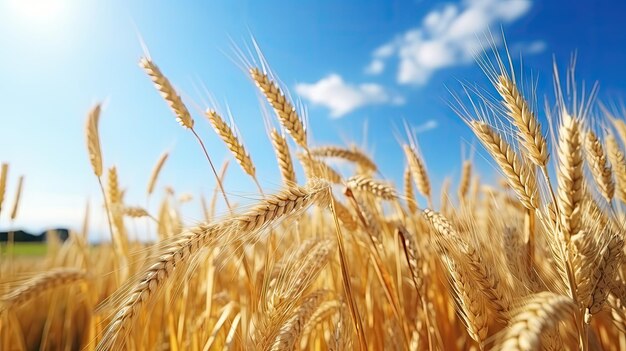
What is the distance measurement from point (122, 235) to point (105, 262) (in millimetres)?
2305

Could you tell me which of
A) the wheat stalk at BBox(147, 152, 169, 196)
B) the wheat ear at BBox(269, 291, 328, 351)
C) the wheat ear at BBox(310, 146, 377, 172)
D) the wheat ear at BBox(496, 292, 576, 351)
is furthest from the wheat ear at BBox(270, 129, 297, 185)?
the wheat stalk at BBox(147, 152, 169, 196)

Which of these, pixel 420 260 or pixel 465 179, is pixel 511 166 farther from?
pixel 465 179

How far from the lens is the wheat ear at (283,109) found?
1.46 m

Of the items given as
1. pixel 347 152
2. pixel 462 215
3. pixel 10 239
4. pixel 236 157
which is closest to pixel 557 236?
pixel 462 215

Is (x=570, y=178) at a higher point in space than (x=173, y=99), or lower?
lower

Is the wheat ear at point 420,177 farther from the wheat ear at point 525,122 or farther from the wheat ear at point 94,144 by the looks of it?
the wheat ear at point 94,144

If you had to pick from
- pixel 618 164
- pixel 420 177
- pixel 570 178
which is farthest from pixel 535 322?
pixel 618 164


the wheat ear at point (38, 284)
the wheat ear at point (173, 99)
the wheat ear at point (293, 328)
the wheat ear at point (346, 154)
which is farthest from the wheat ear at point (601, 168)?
the wheat ear at point (38, 284)

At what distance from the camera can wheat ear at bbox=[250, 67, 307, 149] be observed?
1.46 meters

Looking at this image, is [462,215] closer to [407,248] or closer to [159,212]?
[407,248]

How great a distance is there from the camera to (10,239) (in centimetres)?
226

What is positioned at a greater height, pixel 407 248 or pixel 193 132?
pixel 193 132

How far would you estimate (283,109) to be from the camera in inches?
57.5

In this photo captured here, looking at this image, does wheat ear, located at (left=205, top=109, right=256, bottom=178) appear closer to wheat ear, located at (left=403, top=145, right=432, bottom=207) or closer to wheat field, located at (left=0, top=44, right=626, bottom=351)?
wheat field, located at (left=0, top=44, right=626, bottom=351)
